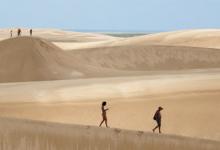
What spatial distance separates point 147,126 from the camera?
1144 cm

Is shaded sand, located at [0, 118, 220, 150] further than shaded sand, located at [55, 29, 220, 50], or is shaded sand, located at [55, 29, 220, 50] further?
shaded sand, located at [55, 29, 220, 50]

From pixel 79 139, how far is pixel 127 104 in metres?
4.58

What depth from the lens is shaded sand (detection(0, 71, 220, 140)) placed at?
456 inches

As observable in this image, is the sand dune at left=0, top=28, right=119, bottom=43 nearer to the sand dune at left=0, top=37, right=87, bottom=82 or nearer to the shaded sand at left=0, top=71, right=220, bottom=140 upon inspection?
the sand dune at left=0, top=37, right=87, bottom=82

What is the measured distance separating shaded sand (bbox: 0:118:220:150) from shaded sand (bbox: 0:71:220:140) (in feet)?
9.76

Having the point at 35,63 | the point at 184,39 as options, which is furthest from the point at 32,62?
the point at 184,39

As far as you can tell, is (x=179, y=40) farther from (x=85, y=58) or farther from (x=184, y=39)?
(x=85, y=58)

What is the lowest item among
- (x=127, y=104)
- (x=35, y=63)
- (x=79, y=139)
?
(x=127, y=104)

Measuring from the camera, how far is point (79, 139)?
8.24 metres

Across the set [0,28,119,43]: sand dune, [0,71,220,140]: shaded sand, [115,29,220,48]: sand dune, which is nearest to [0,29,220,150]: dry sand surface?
[0,71,220,140]: shaded sand

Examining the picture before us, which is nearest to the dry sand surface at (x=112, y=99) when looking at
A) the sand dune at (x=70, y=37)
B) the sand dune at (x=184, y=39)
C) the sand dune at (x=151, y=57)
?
the sand dune at (x=151, y=57)

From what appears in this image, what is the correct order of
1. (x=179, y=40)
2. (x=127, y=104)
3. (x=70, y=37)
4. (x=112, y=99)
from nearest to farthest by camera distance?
(x=127, y=104) → (x=112, y=99) → (x=179, y=40) → (x=70, y=37)

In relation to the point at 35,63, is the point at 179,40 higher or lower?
higher

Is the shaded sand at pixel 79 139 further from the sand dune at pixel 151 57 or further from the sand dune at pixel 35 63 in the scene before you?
the sand dune at pixel 151 57
